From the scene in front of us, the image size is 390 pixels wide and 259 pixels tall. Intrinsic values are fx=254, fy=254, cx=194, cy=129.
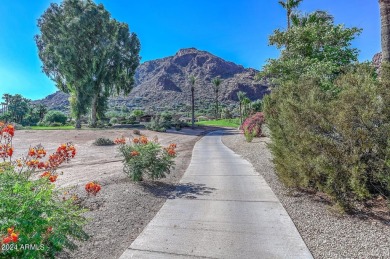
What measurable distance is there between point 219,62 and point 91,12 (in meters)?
175

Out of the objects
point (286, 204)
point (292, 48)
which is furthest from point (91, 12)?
point (286, 204)

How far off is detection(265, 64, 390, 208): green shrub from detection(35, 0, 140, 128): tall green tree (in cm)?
3080

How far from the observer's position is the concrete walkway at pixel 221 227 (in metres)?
3.94

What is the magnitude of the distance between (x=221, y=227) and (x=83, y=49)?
33212 millimetres

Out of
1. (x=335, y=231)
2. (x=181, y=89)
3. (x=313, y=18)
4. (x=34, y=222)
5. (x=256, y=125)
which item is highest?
(x=181, y=89)

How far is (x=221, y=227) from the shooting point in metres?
4.78

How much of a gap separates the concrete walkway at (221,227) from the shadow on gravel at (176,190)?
3 centimetres

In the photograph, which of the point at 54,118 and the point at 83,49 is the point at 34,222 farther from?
the point at 54,118

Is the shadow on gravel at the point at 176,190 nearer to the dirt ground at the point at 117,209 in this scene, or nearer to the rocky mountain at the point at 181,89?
the dirt ground at the point at 117,209

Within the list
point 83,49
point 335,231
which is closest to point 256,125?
point 335,231

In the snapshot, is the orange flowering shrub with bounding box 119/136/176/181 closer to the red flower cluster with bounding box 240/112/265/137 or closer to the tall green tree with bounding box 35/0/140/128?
the red flower cluster with bounding box 240/112/265/137

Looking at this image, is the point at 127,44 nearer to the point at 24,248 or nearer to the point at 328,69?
the point at 328,69

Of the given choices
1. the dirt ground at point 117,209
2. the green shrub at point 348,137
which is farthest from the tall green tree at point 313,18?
the dirt ground at point 117,209

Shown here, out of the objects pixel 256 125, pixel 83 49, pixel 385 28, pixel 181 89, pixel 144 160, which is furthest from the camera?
pixel 181 89
